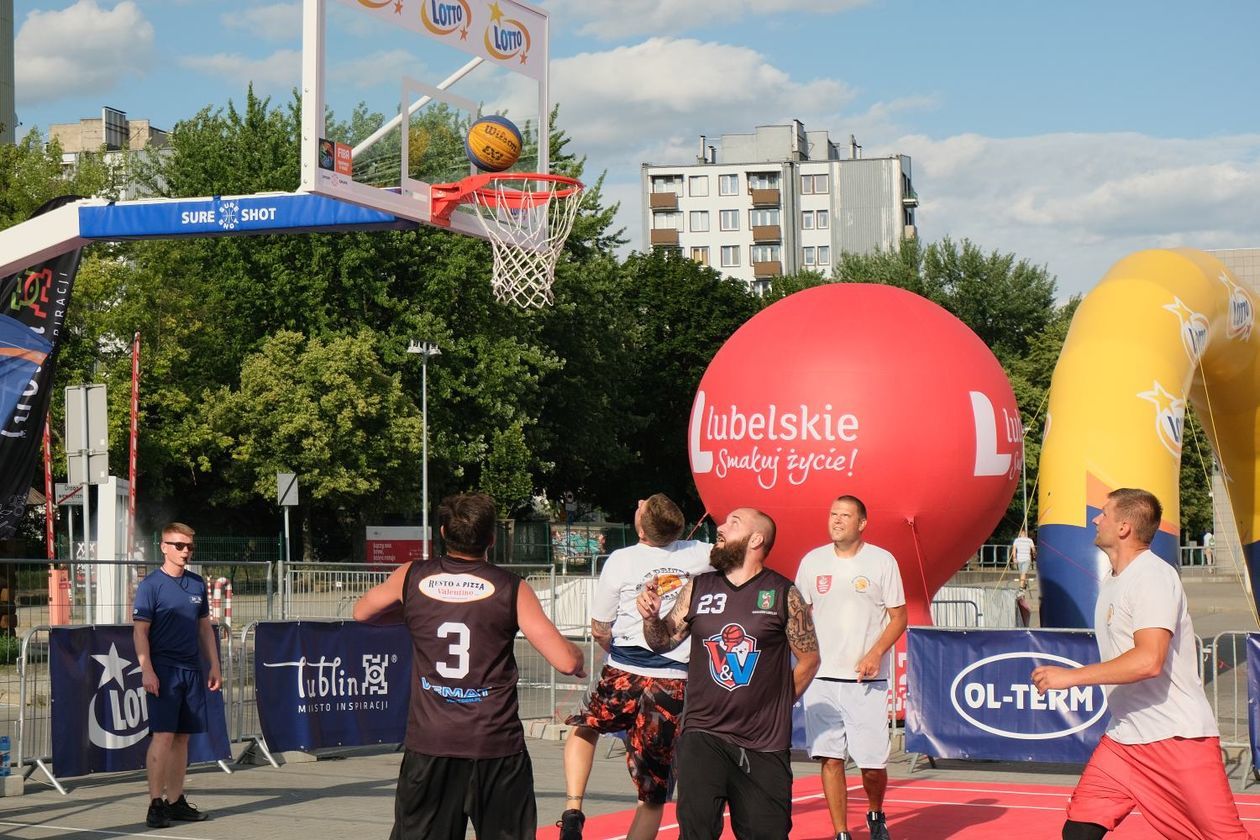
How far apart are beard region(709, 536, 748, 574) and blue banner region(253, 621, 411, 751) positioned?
6.99 meters

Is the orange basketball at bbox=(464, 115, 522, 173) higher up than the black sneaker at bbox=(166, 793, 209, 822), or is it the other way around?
the orange basketball at bbox=(464, 115, 522, 173)

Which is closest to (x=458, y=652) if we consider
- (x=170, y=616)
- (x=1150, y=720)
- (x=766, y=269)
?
(x=1150, y=720)

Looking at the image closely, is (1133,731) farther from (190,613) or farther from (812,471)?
(812,471)

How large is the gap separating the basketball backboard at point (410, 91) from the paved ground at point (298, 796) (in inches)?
187

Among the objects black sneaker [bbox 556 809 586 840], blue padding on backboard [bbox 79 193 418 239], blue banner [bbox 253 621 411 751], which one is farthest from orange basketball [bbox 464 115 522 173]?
black sneaker [bbox 556 809 586 840]

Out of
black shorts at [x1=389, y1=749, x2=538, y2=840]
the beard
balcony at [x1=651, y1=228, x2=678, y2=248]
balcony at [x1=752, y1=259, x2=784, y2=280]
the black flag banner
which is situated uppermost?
balcony at [x1=651, y1=228, x2=678, y2=248]

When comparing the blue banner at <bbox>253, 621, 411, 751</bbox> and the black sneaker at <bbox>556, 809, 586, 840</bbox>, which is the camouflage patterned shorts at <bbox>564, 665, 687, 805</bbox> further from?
the blue banner at <bbox>253, 621, 411, 751</bbox>

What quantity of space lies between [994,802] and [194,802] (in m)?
5.87

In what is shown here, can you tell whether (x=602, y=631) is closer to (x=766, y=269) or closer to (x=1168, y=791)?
(x=1168, y=791)

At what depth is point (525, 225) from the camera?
15.2 meters

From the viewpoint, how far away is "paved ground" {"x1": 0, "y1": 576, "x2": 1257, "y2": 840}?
406 inches

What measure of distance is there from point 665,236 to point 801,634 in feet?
379

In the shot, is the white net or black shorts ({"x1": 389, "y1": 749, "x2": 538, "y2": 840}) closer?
black shorts ({"x1": 389, "y1": 749, "x2": 538, "y2": 840})

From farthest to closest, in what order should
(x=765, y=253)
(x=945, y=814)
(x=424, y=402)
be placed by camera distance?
1. (x=765, y=253)
2. (x=424, y=402)
3. (x=945, y=814)
